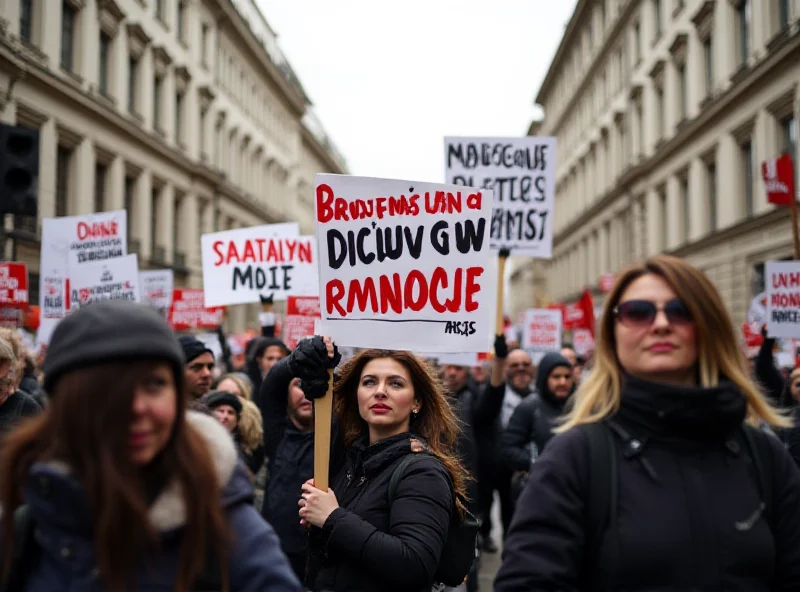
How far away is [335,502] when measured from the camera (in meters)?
3.07

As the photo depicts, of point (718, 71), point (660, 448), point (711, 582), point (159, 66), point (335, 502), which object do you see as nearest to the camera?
point (711, 582)

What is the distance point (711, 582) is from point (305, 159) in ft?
206

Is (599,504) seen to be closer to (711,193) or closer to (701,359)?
(701,359)

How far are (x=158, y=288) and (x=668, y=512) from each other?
40.0 ft

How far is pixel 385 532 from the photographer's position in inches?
117

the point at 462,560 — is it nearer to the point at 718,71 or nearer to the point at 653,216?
the point at 718,71

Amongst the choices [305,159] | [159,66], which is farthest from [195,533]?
[305,159]

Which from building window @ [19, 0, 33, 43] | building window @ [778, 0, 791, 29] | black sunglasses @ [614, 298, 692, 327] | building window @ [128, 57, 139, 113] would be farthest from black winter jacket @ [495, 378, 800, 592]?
building window @ [128, 57, 139, 113]

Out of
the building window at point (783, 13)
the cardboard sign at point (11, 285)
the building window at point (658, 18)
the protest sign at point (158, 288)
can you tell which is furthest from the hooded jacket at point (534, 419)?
the building window at point (658, 18)

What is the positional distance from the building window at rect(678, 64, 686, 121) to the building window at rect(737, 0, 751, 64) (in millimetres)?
5095

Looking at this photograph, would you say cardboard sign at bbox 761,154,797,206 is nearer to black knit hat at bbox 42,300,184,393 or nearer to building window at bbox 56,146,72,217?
black knit hat at bbox 42,300,184,393

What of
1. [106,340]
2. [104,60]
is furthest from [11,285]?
[104,60]

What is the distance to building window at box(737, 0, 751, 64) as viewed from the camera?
23.8m

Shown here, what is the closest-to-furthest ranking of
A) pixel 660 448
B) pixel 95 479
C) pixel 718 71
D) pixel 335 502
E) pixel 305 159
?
pixel 95 479
pixel 660 448
pixel 335 502
pixel 718 71
pixel 305 159
